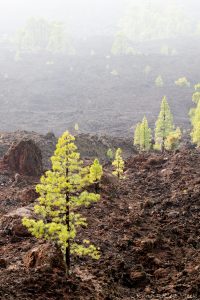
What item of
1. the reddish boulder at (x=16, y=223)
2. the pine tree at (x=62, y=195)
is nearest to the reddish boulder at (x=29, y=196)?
the reddish boulder at (x=16, y=223)

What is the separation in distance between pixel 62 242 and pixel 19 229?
28.3ft

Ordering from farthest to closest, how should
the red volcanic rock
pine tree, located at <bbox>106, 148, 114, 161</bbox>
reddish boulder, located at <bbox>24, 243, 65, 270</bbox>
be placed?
pine tree, located at <bbox>106, 148, 114, 161</bbox>
the red volcanic rock
reddish boulder, located at <bbox>24, 243, 65, 270</bbox>

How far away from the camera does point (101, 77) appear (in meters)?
154

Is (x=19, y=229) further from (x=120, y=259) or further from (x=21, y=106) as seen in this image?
(x=21, y=106)

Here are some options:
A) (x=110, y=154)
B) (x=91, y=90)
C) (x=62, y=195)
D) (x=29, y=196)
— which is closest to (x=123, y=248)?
(x=62, y=195)

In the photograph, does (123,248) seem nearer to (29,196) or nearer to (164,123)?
(29,196)

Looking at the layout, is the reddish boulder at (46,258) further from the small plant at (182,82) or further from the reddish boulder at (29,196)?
the small plant at (182,82)

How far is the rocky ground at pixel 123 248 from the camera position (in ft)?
65.5

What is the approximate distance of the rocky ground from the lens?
1997 centimetres

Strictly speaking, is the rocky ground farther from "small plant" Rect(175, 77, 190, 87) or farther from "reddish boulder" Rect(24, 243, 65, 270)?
"small plant" Rect(175, 77, 190, 87)

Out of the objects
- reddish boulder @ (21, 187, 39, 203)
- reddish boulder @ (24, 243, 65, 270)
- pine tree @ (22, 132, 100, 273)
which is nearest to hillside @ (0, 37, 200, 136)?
reddish boulder @ (21, 187, 39, 203)

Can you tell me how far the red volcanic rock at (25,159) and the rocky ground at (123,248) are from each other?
13.5 ft

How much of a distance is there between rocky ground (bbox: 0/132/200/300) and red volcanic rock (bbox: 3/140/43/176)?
410cm

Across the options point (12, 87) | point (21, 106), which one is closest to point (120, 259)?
point (21, 106)
